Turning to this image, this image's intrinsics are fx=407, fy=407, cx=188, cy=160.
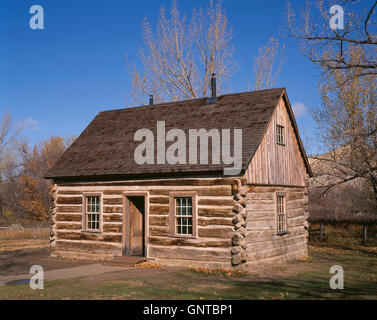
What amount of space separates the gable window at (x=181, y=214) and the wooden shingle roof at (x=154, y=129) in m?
0.91

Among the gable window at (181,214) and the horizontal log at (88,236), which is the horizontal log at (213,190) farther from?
the horizontal log at (88,236)

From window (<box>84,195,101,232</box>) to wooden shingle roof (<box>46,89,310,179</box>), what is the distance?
1069mm

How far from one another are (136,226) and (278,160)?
A: 6.59 m

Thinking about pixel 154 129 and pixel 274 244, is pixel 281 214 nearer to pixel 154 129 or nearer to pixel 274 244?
pixel 274 244

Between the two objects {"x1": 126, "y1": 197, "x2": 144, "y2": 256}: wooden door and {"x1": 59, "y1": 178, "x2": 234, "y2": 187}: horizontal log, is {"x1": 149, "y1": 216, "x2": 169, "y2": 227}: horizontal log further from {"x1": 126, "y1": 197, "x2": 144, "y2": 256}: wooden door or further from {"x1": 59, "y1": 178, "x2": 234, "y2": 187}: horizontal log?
{"x1": 59, "y1": 178, "x2": 234, "y2": 187}: horizontal log

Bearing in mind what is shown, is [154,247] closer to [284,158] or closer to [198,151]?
[198,151]

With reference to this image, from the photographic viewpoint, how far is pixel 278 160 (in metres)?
17.0

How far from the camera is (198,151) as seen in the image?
51.8 ft

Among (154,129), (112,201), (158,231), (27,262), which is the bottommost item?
(27,262)

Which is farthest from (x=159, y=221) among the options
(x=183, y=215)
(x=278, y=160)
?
(x=278, y=160)

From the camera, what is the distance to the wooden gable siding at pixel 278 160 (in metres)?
15.4

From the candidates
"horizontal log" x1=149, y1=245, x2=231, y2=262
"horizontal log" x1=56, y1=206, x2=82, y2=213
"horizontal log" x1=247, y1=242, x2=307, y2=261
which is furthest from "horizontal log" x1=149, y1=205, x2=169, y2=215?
"horizontal log" x1=56, y1=206, x2=82, y2=213
